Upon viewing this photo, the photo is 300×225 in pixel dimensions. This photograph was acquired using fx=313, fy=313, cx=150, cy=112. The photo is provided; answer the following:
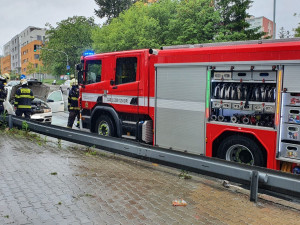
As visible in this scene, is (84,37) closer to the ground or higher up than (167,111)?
higher up

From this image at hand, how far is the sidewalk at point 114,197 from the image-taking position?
13.1 feet

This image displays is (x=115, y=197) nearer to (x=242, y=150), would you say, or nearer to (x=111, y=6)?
(x=242, y=150)

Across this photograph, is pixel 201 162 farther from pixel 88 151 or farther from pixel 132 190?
pixel 88 151

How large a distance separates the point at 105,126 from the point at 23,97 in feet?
11.0

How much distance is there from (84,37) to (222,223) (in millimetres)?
51810

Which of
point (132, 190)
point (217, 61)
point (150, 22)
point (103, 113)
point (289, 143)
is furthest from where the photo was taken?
point (150, 22)

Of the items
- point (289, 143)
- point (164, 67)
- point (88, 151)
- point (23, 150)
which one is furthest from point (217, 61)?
point (23, 150)

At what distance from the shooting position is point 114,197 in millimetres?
4707

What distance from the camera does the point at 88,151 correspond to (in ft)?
25.9

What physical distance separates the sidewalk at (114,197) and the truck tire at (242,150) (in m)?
0.76

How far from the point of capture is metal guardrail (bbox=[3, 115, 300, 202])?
4320mm

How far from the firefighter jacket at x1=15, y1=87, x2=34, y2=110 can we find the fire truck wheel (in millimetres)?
2855

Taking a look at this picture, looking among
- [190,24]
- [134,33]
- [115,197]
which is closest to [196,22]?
[190,24]

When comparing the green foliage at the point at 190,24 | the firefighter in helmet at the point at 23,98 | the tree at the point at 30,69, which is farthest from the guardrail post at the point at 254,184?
the tree at the point at 30,69
